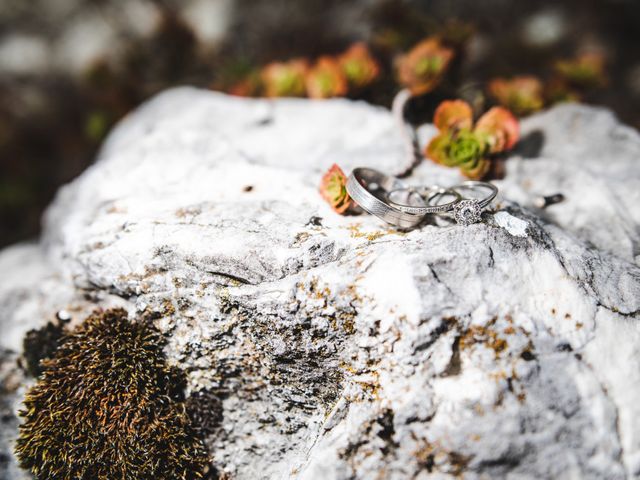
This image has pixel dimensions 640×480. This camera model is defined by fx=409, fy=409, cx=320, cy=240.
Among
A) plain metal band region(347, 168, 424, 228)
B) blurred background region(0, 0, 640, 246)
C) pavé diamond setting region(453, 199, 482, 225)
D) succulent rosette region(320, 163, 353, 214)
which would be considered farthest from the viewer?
blurred background region(0, 0, 640, 246)

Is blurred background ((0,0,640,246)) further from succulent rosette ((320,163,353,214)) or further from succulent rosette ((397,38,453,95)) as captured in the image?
succulent rosette ((320,163,353,214))

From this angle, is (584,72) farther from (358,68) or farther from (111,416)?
(111,416)

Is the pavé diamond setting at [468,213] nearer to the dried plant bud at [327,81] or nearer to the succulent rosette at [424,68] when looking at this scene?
the succulent rosette at [424,68]

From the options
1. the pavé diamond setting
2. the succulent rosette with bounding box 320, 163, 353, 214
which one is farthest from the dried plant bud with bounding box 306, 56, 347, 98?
the pavé diamond setting

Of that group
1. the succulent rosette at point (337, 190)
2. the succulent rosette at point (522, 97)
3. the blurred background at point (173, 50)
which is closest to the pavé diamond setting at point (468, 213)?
the succulent rosette at point (337, 190)

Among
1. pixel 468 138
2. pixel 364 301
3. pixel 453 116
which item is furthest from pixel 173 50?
pixel 364 301

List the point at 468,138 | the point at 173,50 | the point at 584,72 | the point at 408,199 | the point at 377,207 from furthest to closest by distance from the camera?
the point at 173,50 < the point at 584,72 < the point at 468,138 < the point at 408,199 < the point at 377,207

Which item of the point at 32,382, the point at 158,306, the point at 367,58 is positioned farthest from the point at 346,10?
the point at 32,382
